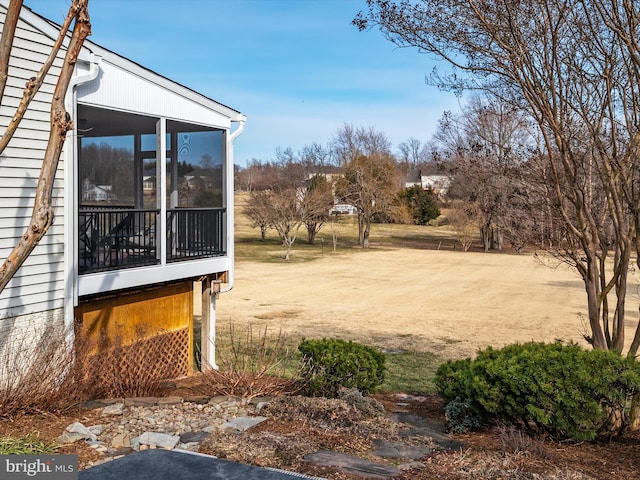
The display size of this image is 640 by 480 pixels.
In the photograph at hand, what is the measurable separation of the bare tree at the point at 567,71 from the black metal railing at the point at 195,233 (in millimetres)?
4649

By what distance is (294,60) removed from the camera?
1769 centimetres

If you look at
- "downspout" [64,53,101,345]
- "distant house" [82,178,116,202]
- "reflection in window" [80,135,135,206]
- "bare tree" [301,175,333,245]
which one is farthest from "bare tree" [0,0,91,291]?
"bare tree" [301,175,333,245]

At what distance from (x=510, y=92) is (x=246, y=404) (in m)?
4.76

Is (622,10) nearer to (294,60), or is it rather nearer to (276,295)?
(294,60)

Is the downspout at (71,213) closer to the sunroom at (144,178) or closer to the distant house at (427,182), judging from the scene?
the sunroom at (144,178)

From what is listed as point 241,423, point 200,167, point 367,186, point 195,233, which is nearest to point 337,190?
point 367,186

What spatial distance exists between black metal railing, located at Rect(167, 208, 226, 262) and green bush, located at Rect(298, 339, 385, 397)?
3.53 meters

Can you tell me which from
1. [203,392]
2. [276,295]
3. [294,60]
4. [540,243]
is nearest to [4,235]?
[203,392]

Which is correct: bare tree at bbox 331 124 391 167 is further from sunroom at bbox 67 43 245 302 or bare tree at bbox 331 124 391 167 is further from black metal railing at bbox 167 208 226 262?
black metal railing at bbox 167 208 226 262

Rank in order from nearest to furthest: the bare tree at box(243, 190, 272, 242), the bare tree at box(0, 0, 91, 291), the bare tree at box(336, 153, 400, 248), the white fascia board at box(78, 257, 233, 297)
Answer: the bare tree at box(0, 0, 91, 291) < the white fascia board at box(78, 257, 233, 297) < the bare tree at box(243, 190, 272, 242) < the bare tree at box(336, 153, 400, 248)

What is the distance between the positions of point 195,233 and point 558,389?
670 cm

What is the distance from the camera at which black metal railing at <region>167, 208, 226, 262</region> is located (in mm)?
10352

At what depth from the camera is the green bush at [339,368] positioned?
7.20m

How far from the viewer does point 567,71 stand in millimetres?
7219
